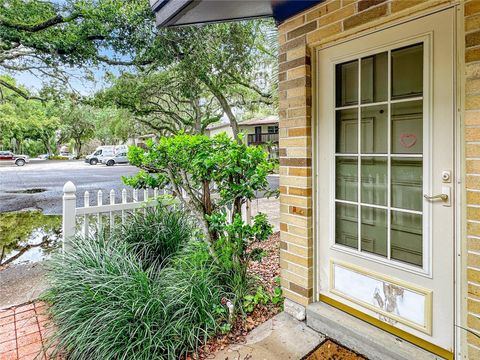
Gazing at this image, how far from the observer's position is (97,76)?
9.10m

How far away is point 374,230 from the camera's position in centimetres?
219

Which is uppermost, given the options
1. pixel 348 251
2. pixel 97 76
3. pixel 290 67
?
pixel 97 76

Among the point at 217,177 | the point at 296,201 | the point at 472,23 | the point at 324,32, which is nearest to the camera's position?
the point at 472,23

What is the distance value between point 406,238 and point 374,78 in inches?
44.4

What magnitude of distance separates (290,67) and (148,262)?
2551 mm

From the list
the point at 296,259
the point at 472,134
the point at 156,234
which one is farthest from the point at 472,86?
the point at 156,234

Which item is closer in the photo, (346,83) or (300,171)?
(346,83)

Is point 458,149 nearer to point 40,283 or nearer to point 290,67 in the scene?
point 290,67

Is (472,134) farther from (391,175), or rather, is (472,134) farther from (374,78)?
(374,78)

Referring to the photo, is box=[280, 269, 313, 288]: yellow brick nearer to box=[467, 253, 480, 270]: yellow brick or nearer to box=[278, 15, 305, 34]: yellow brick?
box=[467, 253, 480, 270]: yellow brick

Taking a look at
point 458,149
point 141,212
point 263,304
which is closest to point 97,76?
point 141,212

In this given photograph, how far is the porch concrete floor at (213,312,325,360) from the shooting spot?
2.16 m

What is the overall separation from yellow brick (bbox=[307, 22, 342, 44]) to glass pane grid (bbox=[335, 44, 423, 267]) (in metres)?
0.25

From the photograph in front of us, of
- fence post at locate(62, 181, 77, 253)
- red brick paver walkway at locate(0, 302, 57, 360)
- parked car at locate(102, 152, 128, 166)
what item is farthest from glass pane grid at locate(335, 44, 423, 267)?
parked car at locate(102, 152, 128, 166)
